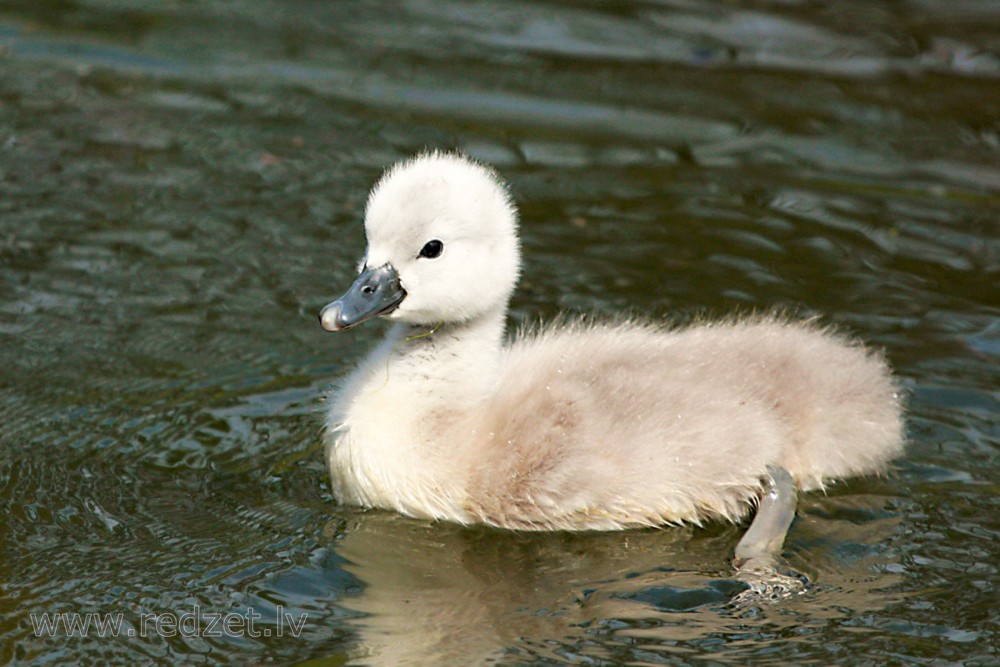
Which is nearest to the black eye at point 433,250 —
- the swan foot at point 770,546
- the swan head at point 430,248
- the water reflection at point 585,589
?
the swan head at point 430,248

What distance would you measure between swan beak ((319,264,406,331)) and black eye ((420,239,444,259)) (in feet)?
0.37

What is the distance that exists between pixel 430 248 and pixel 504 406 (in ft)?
1.80

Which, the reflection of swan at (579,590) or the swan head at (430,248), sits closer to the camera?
the reflection of swan at (579,590)

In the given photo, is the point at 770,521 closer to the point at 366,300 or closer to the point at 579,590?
the point at 579,590

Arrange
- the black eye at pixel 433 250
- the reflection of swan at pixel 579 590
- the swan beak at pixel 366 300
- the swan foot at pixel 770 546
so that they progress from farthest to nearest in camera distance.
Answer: the black eye at pixel 433 250 < the swan beak at pixel 366 300 < the swan foot at pixel 770 546 < the reflection of swan at pixel 579 590

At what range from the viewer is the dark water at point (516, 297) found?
14.5ft

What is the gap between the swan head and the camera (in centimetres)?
479

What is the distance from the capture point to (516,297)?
21.5ft

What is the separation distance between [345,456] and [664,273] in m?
2.32

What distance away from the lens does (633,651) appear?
4.17m

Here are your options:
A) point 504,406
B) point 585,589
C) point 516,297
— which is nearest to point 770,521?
point 585,589

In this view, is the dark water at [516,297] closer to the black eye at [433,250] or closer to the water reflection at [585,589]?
the water reflection at [585,589]

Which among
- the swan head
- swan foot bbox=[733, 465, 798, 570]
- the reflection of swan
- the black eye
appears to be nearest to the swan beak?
the swan head

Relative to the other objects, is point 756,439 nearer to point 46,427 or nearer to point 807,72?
point 46,427
